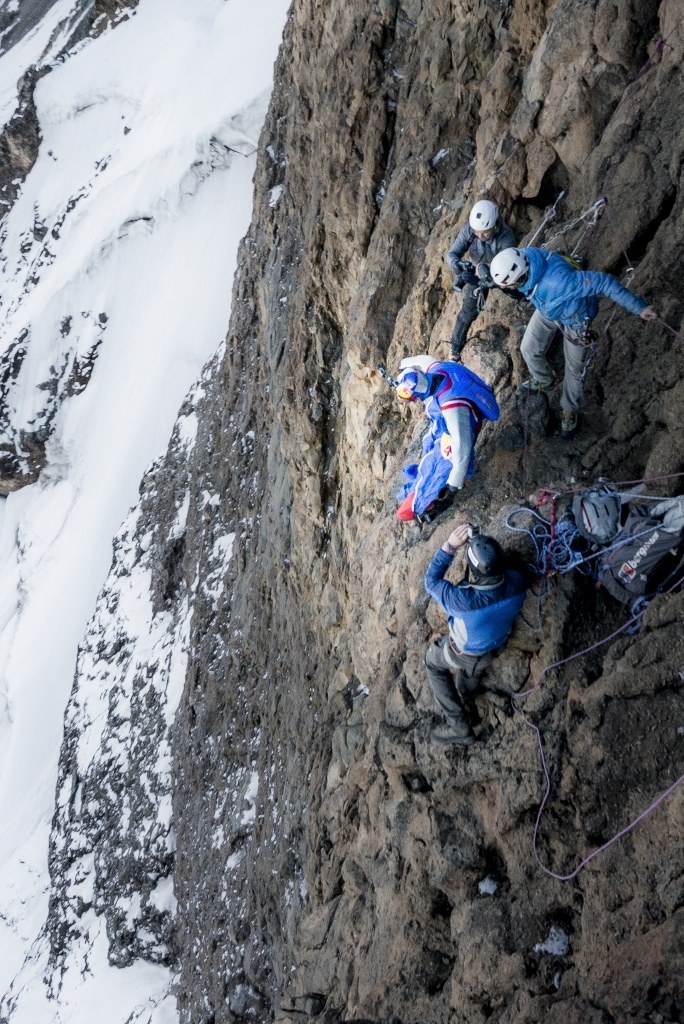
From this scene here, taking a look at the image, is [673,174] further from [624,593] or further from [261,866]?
[261,866]

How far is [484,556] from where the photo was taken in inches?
213

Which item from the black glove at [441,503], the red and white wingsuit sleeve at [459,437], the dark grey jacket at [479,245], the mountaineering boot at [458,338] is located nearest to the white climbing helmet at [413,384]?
the red and white wingsuit sleeve at [459,437]

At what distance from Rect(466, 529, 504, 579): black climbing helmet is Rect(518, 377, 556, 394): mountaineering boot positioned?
2.49m

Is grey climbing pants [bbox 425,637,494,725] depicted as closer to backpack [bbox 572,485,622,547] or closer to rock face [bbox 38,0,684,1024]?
rock face [bbox 38,0,684,1024]

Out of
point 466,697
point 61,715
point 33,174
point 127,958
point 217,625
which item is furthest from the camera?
point 33,174

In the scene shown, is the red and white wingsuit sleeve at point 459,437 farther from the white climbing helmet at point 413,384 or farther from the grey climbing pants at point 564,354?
the grey climbing pants at point 564,354

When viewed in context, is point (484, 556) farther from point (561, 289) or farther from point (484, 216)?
point (484, 216)

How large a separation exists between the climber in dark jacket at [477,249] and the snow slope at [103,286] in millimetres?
21146

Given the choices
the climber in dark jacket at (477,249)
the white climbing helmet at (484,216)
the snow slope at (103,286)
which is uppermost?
the white climbing helmet at (484,216)

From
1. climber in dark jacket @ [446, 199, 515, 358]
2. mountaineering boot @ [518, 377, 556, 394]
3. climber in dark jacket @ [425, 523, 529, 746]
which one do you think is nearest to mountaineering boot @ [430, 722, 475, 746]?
climber in dark jacket @ [425, 523, 529, 746]

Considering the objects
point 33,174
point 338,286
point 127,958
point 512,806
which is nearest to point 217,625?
point 127,958

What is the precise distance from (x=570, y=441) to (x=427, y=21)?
7274 millimetres

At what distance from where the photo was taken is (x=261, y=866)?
474 inches

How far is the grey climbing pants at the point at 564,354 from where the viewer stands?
254 inches
